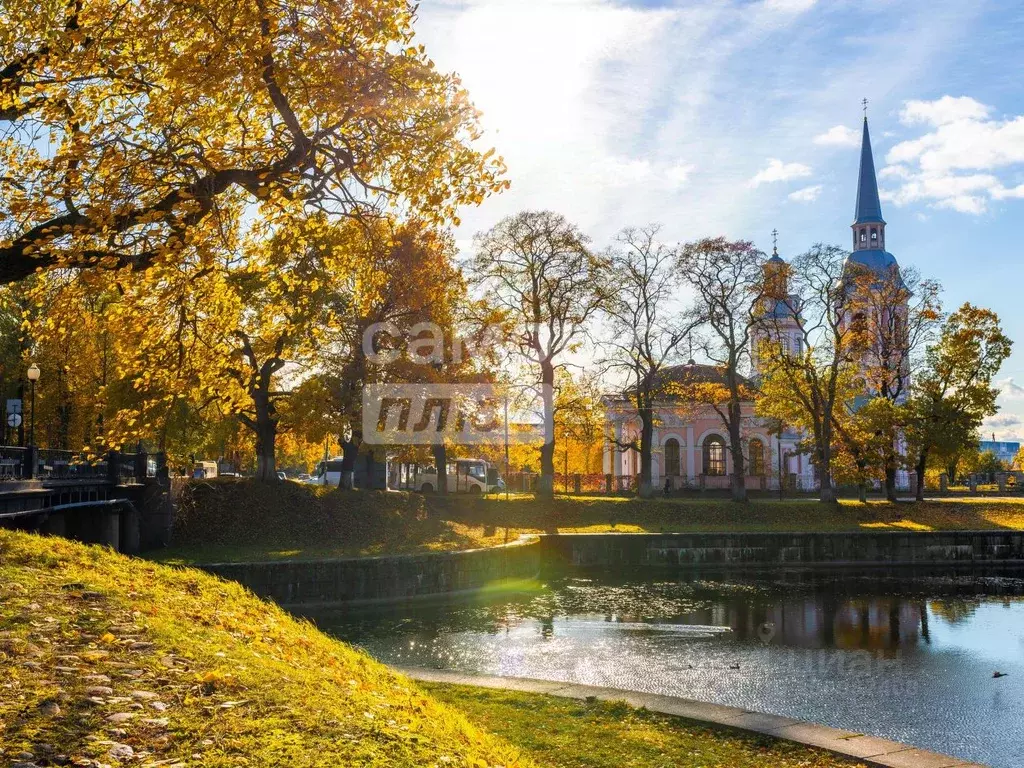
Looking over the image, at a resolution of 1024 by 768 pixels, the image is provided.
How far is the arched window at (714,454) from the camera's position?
194 ft

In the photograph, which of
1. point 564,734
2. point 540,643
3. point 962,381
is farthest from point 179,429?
point 962,381

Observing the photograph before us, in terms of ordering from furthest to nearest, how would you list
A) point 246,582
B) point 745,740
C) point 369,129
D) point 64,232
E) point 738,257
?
point 738,257, point 246,582, point 369,129, point 64,232, point 745,740

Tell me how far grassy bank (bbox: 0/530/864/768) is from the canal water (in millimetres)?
3945

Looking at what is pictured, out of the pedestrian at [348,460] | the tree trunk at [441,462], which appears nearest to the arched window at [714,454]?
the tree trunk at [441,462]

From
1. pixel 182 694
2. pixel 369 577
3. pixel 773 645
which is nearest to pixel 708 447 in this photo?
pixel 369 577

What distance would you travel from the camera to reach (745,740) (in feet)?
27.9

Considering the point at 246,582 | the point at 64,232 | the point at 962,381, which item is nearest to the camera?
the point at 64,232

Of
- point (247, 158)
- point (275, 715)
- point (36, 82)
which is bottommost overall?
point (275, 715)

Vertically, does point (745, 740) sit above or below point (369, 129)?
below

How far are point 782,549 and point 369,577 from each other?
1636 centimetres

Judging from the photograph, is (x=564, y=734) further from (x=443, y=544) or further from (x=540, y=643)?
(x=443, y=544)

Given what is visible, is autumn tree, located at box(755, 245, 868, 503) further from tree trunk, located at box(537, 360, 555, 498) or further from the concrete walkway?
the concrete walkway

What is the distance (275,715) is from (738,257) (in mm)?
37681

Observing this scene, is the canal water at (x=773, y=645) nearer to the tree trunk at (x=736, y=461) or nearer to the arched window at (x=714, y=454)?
the tree trunk at (x=736, y=461)
